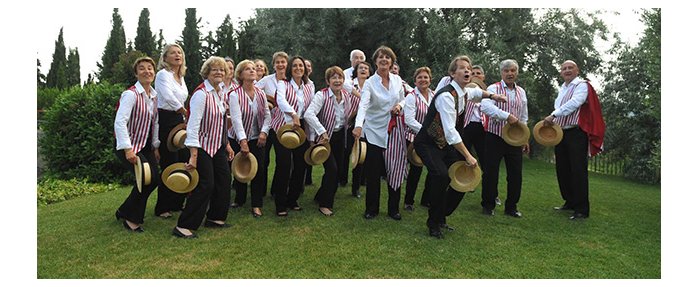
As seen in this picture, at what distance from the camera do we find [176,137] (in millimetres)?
5090

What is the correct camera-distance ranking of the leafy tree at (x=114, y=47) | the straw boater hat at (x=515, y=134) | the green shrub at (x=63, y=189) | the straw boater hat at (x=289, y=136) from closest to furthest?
the straw boater hat at (x=289, y=136) → the straw boater hat at (x=515, y=134) → the green shrub at (x=63, y=189) → the leafy tree at (x=114, y=47)

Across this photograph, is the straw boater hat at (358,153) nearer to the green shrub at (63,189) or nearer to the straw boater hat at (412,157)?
the straw boater hat at (412,157)

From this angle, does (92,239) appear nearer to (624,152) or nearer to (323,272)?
(323,272)

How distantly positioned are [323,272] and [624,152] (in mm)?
12408

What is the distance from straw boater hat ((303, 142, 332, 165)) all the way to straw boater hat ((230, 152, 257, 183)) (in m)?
0.70

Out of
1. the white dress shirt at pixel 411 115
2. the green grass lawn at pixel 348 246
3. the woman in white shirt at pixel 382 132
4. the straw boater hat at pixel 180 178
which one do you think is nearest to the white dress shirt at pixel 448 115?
the white dress shirt at pixel 411 115

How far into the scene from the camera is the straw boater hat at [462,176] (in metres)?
4.84

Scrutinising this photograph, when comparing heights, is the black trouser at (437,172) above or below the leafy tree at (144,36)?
below

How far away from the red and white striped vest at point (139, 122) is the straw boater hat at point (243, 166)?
0.87m

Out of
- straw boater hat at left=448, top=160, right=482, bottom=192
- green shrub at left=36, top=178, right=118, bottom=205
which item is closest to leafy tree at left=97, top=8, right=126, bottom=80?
green shrub at left=36, top=178, right=118, bottom=205

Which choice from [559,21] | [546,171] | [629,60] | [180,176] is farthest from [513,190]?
[559,21]

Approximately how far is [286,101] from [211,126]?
1.10 m

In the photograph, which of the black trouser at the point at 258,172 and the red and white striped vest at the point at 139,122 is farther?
the black trouser at the point at 258,172

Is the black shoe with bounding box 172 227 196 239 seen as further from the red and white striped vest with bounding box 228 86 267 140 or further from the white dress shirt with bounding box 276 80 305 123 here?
the white dress shirt with bounding box 276 80 305 123
